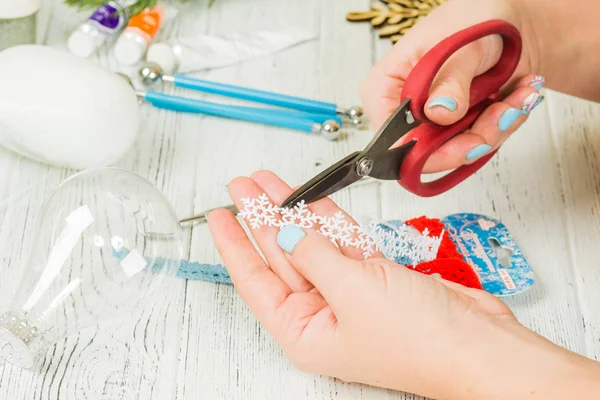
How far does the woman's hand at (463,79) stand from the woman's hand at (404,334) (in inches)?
6.5

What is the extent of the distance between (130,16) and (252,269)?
567mm

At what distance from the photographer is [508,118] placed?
78cm

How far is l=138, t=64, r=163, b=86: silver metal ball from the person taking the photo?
1.01 metres

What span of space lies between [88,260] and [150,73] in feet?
1.28

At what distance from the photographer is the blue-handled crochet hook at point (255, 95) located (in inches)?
39.2

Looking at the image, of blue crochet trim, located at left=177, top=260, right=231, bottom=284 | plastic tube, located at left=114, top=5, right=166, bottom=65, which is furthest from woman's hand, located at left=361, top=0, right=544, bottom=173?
plastic tube, located at left=114, top=5, right=166, bottom=65

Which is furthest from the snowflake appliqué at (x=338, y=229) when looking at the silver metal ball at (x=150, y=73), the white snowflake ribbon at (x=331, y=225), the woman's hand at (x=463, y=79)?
the silver metal ball at (x=150, y=73)

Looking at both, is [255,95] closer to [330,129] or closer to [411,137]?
[330,129]

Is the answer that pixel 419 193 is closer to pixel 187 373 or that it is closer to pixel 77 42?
pixel 187 373

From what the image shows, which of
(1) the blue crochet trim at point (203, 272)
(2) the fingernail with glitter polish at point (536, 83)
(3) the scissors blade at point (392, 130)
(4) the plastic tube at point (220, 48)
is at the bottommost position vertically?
(1) the blue crochet trim at point (203, 272)

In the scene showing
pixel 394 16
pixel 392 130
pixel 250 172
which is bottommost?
pixel 250 172

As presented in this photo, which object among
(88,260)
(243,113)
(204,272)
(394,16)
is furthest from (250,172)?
(394,16)

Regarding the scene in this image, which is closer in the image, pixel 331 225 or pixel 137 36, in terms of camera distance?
pixel 331 225

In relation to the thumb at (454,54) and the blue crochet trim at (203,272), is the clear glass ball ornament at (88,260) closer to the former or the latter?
the blue crochet trim at (203,272)
